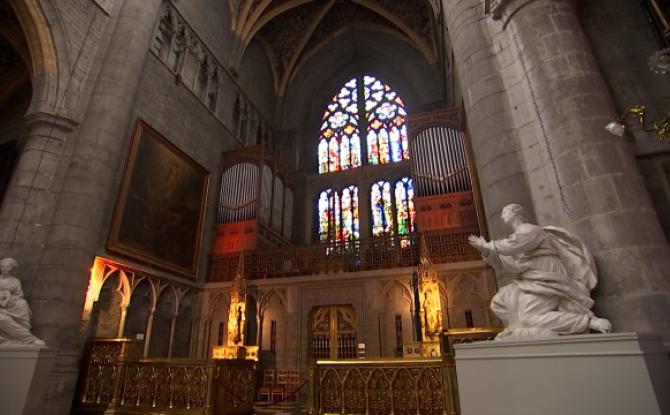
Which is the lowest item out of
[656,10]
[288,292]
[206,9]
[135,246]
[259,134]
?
[288,292]

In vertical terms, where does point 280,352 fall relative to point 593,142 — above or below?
below

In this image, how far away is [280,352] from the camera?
32.6 ft

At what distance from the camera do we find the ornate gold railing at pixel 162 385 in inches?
206

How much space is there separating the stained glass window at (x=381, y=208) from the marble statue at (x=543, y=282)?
11.3 m

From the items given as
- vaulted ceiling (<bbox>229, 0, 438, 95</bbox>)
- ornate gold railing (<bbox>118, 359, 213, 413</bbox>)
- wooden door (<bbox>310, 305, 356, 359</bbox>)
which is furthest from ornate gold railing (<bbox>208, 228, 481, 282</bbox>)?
vaulted ceiling (<bbox>229, 0, 438, 95</bbox>)

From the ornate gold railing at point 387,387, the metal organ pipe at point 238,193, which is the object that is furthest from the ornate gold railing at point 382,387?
the metal organ pipe at point 238,193

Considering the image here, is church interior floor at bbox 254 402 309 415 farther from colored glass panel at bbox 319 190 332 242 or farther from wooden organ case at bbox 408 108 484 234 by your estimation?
colored glass panel at bbox 319 190 332 242

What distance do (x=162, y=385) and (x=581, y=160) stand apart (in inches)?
253

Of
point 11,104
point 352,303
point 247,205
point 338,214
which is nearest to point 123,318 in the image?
point 247,205

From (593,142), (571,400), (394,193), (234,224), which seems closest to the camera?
(571,400)

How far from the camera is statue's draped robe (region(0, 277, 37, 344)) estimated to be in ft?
17.7

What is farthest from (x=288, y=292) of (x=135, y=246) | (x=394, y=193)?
(x=394, y=193)

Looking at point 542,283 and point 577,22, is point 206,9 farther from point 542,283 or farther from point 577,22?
point 542,283

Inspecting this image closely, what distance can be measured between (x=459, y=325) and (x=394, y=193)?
7.38 metres
